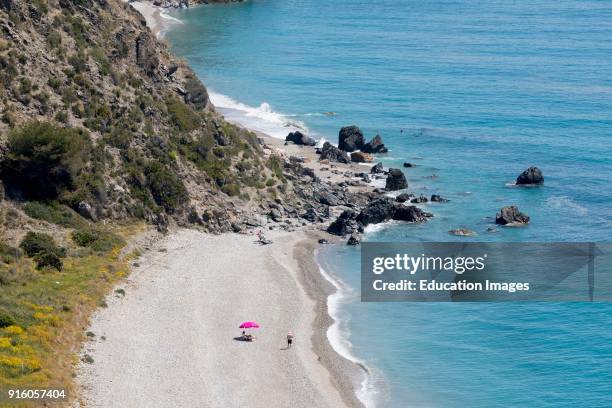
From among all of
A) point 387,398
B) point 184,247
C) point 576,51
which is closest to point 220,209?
point 184,247

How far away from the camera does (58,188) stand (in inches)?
2616

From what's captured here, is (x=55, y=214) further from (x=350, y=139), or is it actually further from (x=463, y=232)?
(x=350, y=139)

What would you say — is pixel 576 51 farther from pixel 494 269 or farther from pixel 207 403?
pixel 207 403

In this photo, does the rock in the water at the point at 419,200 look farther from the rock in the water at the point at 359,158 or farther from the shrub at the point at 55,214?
the shrub at the point at 55,214

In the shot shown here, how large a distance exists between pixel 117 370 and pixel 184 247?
2139cm

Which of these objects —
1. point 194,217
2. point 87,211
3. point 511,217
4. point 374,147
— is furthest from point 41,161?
point 374,147

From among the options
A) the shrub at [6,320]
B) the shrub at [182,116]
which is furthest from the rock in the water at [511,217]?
the shrub at [6,320]

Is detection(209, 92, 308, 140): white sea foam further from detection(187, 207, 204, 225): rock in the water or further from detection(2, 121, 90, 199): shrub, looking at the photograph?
detection(2, 121, 90, 199): shrub

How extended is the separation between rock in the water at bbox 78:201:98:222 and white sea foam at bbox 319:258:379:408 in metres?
17.0

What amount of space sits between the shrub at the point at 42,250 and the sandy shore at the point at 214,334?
4182mm

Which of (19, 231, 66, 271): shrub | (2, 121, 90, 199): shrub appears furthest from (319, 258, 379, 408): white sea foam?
(2, 121, 90, 199): shrub

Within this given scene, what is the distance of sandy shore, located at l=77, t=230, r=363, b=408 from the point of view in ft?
160

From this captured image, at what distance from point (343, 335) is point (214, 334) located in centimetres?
871

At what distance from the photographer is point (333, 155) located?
10125cm
